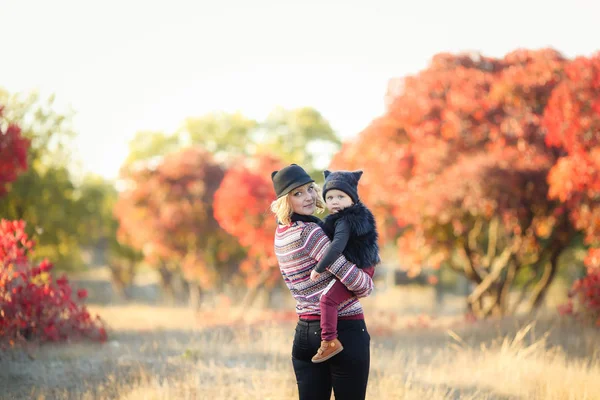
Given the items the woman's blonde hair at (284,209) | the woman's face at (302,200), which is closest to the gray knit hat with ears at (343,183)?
the woman's face at (302,200)

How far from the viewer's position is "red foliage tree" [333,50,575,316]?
33.2 feet

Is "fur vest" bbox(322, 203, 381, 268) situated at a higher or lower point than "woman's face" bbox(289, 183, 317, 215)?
lower

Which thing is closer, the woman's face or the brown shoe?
the brown shoe

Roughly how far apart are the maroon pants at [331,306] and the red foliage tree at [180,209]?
51.4 feet

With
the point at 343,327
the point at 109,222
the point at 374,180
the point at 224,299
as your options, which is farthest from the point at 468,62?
the point at 109,222

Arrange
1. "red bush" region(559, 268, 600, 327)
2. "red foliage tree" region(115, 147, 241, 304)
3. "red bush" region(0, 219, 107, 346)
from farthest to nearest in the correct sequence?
"red foliage tree" region(115, 147, 241, 304)
"red bush" region(559, 268, 600, 327)
"red bush" region(0, 219, 107, 346)

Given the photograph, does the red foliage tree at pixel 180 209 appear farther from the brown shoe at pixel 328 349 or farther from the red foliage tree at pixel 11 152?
the brown shoe at pixel 328 349

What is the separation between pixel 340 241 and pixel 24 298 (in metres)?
5.26

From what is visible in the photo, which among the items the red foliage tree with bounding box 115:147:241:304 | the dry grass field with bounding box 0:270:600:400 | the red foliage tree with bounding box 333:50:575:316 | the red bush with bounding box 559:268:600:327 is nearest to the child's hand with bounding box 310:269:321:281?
→ the dry grass field with bounding box 0:270:600:400

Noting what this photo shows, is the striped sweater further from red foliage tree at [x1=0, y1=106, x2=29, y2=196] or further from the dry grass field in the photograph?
red foliage tree at [x1=0, y1=106, x2=29, y2=196]

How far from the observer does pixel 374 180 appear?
12.1 m

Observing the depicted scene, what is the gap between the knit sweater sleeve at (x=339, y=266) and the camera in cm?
304

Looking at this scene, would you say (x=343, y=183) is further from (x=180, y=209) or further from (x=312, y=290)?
(x=180, y=209)

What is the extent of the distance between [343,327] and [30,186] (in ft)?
51.6
